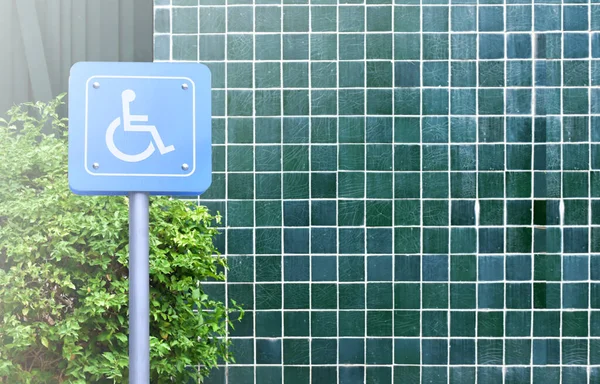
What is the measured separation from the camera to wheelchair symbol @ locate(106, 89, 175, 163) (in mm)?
2475

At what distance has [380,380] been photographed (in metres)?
5.53

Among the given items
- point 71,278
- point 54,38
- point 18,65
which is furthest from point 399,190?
point 18,65

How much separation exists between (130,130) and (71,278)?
173 centimetres

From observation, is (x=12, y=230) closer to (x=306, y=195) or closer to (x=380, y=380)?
(x=306, y=195)

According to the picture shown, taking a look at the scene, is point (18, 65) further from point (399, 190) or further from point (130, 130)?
point (130, 130)

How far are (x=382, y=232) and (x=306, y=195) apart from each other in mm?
623

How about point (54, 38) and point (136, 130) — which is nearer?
point (136, 130)

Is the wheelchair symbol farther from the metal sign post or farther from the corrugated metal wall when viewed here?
the corrugated metal wall

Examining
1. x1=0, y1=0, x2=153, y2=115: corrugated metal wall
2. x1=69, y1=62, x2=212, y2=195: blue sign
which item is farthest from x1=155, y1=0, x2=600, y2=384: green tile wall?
x1=69, y1=62, x2=212, y2=195: blue sign

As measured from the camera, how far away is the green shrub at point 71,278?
151 inches

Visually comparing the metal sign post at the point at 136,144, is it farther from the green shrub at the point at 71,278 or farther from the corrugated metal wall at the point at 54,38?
the corrugated metal wall at the point at 54,38

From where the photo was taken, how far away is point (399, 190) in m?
5.53

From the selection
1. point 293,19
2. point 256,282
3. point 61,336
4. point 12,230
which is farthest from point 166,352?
point 293,19

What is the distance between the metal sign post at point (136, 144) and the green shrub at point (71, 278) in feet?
4.85
